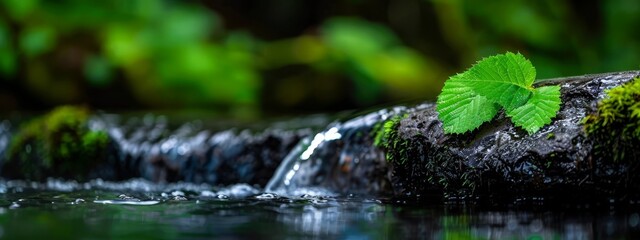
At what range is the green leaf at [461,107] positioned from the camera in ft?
8.77

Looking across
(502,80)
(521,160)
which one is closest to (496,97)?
(502,80)

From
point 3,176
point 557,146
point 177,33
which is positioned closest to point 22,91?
point 177,33

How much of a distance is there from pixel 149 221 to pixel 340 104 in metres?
5.45

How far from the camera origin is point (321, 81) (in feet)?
24.8

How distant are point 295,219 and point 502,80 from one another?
38.0 inches

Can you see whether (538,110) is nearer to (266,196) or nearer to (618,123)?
(618,123)

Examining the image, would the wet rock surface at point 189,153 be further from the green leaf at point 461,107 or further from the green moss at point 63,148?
the green leaf at point 461,107

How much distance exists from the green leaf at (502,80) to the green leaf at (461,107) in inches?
2.1

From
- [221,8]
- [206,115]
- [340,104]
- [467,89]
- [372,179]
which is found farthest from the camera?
[221,8]

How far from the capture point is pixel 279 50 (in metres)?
8.02

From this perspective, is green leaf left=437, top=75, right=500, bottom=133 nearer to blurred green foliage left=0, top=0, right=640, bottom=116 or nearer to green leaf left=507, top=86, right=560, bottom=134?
green leaf left=507, top=86, right=560, bottom=134

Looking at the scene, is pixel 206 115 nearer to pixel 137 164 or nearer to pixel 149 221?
pixel 137 164

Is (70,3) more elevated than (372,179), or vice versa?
(70,3)

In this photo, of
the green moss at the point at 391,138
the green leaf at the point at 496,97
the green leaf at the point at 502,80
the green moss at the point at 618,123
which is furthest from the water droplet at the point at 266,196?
the green moss at the point at 618,123
